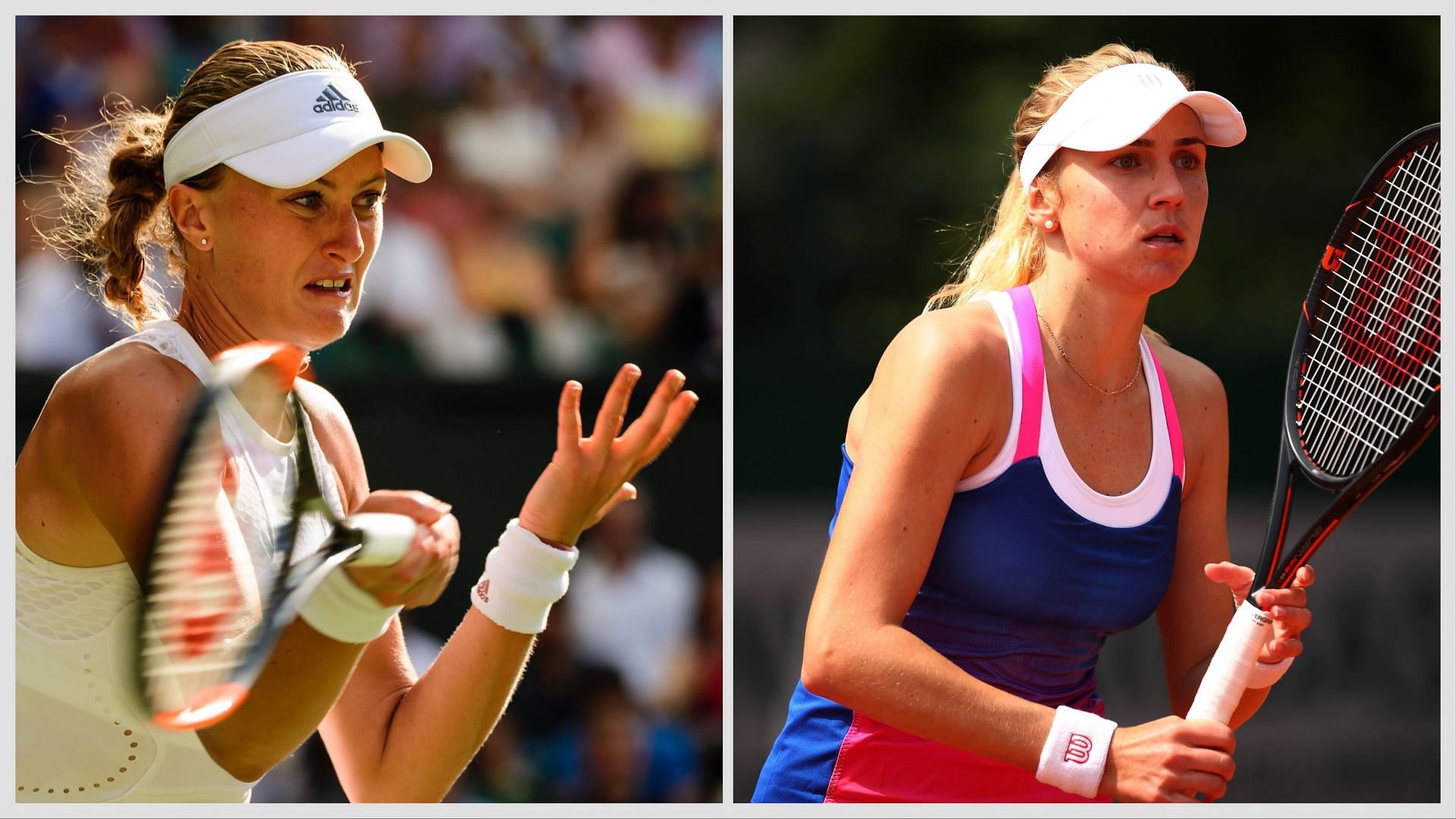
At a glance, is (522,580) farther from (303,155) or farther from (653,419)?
(303,155)

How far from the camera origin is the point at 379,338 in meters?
4.50

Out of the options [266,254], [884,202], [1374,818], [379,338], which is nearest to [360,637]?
[266,254]

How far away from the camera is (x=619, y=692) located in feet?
14.2

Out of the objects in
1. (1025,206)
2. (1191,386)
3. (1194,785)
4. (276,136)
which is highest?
(276,136)

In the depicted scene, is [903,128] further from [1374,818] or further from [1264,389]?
[1374,818]

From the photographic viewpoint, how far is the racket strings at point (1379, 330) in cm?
224

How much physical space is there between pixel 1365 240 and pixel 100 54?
3.58m

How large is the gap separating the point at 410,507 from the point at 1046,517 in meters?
0.77

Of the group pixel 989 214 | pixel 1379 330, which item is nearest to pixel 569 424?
pixel 989 214

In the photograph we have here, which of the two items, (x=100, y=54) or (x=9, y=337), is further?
(x=100, y=54)

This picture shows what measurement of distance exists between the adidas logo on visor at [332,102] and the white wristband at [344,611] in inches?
23.2

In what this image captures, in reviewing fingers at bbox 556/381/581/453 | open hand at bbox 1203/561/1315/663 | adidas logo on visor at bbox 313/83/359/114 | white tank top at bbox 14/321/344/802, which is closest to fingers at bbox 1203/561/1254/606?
open hand at bbox 1203/561/1315/663

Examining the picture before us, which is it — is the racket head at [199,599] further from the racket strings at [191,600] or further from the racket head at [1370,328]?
the racket head at [1370,328]

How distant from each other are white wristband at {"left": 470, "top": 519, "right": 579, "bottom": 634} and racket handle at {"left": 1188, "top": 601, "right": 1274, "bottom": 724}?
2.64ft
